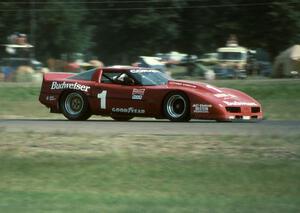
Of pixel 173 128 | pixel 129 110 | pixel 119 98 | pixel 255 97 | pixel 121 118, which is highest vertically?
pixel 255 97

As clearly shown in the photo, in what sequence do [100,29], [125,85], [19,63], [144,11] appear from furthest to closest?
[100,29] → [144,11] → [19,63] → [125,85]

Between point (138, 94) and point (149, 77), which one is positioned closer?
point (138, 94)

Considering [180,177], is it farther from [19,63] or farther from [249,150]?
[19,63]

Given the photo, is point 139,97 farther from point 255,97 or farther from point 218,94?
point 255,97

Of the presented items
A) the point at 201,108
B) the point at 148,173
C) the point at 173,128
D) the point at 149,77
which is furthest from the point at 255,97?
the point at 148,173

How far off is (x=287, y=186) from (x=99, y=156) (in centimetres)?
300

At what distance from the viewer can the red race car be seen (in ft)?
48.1

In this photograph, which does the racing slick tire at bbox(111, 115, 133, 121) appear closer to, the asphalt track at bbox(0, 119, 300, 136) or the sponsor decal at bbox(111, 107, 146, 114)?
the sponsor decal at bbox(111, 107, 146, 114)

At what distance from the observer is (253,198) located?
7.45 m

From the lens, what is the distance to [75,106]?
16.3m

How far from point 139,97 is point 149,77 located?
0.61 m

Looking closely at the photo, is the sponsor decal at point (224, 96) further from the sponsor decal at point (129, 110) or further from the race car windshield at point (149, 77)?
the sponsor decal at point (129, 110)

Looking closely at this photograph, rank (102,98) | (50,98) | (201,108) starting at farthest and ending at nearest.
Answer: (50,98) < (102,98) < (201,108)

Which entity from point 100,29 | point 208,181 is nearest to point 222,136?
point 208,181
